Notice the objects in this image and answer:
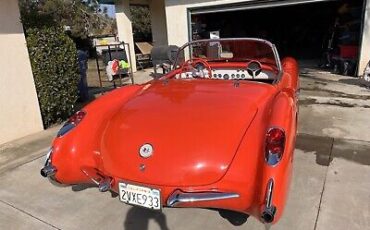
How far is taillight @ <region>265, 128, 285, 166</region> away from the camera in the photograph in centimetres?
237

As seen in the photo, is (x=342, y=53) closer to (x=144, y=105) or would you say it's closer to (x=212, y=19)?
(x=212, y=19)

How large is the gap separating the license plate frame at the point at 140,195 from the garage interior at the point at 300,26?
8.49 meters

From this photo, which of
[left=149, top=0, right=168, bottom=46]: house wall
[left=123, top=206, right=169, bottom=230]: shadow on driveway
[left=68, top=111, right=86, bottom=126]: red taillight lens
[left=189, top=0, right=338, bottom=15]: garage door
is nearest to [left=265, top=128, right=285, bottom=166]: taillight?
[left=123, top=206, right=169, bottom=230]: shadow on driveway

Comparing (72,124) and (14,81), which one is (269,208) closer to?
(72,124)

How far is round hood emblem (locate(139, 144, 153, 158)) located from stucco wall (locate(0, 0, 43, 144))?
3.64m

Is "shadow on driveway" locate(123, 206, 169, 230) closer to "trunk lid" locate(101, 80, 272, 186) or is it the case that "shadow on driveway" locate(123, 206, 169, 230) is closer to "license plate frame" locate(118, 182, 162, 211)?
"license plate frame" locate(118, 182, 162, 211)

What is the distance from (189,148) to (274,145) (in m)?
0.63

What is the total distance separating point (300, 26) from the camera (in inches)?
621

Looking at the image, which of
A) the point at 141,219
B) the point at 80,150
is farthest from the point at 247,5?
the point at 141,219

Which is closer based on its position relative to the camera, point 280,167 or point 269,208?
Result: point 269,208

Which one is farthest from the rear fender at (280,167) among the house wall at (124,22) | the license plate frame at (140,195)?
the house wall at (124,22)

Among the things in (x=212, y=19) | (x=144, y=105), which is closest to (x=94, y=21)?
(x=212, y=19)

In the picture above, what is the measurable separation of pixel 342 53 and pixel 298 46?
20.3 feet

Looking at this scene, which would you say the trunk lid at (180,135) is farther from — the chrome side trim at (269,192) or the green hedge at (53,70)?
the green hedge at (53,70)
